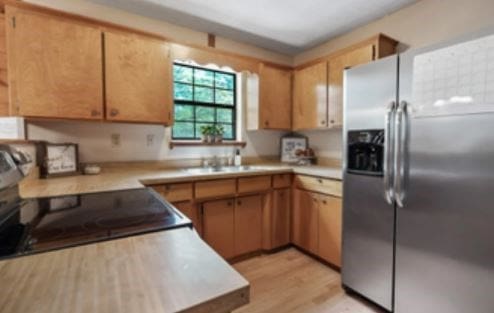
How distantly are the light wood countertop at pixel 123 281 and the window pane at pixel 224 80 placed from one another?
2.53m

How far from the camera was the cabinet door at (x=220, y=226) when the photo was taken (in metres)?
2.26

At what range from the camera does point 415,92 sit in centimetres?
152

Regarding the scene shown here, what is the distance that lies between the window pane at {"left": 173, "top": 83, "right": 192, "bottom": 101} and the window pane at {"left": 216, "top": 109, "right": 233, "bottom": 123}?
382 millimetres

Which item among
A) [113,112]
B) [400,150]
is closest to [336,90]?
[400,150]

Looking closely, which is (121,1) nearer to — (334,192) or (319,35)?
(319,35)

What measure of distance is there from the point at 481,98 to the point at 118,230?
1.72 m

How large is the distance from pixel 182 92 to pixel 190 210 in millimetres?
1313

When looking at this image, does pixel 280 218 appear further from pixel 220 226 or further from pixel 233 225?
pixel 220 226

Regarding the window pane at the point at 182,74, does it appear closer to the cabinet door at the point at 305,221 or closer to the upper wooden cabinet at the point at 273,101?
the upper wooden cabinet at the point at 273,101

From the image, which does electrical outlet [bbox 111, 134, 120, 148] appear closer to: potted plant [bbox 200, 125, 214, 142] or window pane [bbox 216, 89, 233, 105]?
potted plant [bbox 200, 125, 214, 142]

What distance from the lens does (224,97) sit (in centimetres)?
304

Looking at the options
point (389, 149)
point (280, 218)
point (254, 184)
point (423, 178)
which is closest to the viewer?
point (423, 178)

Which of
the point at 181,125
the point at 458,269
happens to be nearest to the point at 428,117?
the point at 458,269

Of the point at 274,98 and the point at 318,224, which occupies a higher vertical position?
the point at 274,98
